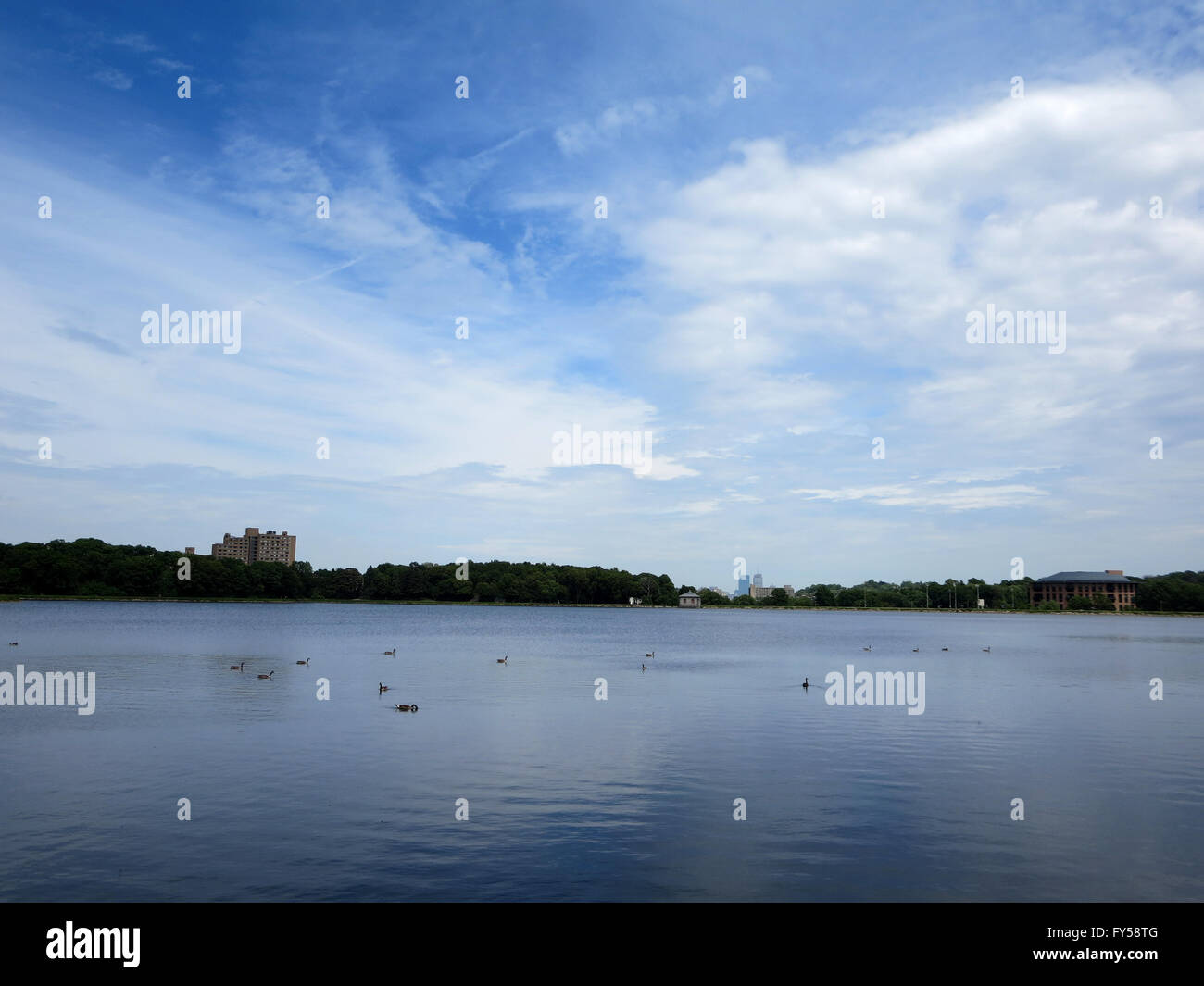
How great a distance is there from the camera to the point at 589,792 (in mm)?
28578

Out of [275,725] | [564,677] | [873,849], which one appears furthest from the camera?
[564,677]

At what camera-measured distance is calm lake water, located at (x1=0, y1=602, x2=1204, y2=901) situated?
775 inches

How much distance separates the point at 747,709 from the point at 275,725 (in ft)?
86.2

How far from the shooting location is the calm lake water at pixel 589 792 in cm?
1969

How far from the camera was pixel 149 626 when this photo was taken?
12062 centimetres

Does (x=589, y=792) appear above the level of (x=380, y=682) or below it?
above

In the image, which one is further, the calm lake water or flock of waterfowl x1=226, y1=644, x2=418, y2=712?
flock of waterfowl x1=226, y1=644, x2=418, y2=712

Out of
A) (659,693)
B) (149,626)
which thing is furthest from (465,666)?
(149,626)

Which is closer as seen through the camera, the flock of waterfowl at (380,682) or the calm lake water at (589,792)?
the calm lake water at (589,792)

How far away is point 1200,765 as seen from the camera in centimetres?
3456

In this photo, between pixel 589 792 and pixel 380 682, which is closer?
pixel 589 792
